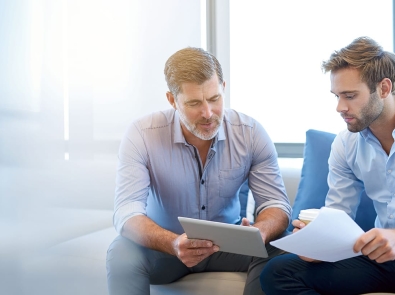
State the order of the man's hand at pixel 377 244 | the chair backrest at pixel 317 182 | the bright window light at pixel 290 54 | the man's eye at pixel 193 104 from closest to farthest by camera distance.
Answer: the man's hand at pixel 377 244 → the man's eye at pixel 193 104 → the chair backrest at pixel 317 182 → the bright window light at pixel 290 54

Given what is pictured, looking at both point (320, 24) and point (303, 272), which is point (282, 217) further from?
point (320, 24)

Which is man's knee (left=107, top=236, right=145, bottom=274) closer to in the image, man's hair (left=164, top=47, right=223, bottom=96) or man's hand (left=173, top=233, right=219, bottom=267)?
man's hand (left=173, top=233, right=219, bottom=267)

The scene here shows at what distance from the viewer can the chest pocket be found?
2.05 meters

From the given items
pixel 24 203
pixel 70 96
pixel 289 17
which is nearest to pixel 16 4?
pixel 70 96

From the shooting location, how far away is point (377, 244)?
1.48m

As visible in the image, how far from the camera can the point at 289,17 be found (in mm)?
3326

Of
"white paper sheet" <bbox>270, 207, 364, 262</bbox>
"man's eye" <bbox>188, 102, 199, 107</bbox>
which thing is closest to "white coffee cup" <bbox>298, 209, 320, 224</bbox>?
"white paper sheet" <bbox>270, 207, 364, 262</bbox>

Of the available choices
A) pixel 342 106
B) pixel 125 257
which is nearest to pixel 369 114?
pixel 342 106

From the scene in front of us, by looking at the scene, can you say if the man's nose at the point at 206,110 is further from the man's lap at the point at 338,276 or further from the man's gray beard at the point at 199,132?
the man's lap at the point at 338,276

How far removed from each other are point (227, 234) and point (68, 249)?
0.74 metres

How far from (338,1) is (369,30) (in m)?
0.26

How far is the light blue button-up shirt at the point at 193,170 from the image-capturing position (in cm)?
202

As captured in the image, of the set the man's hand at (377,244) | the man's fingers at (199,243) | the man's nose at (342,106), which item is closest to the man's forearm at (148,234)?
the man's fingers at (199,243)

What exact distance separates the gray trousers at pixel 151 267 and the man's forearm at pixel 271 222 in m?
0.07
